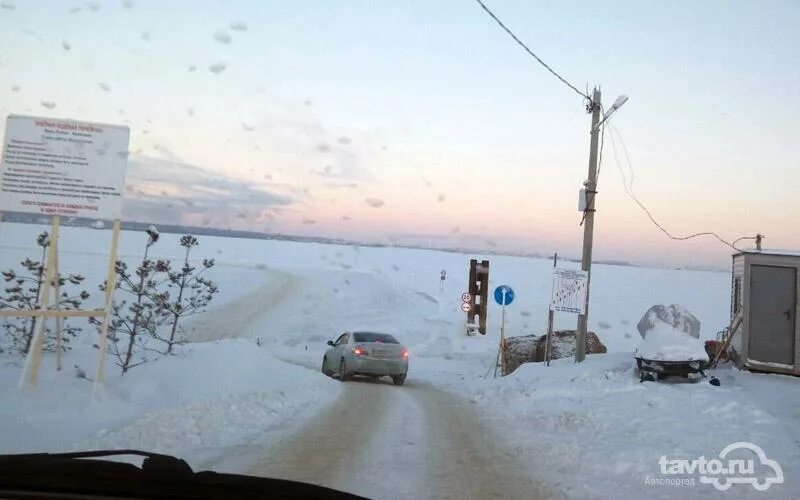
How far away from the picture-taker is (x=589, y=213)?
49.8ft

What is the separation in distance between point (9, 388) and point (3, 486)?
22.1ft

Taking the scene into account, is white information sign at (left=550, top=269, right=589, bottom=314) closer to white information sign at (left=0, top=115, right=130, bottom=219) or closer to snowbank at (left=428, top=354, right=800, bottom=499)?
snowbank at (left=428, top=354, right=800, bottom=499)

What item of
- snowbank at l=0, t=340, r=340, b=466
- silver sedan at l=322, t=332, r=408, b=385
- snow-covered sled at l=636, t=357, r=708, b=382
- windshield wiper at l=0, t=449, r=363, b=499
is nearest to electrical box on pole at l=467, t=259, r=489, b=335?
silver sedan at l=322, t=332, r=408, b=385

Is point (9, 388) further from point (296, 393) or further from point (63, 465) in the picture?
point (63, 465)

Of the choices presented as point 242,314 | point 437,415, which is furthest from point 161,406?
point 242,314

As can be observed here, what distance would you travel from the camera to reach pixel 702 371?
1192 centimetres

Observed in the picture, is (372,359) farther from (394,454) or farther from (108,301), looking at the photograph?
(394,454)

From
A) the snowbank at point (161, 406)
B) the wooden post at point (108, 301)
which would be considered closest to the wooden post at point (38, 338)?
the snowbank at point (161, 406)

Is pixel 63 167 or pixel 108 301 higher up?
pixel 63 167

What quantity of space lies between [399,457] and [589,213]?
1004 cm

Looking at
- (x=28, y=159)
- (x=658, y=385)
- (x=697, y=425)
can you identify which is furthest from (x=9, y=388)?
(x=658, y=385)

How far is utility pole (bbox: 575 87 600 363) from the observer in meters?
15.1

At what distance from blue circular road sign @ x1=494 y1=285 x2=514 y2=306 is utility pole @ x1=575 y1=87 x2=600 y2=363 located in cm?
305

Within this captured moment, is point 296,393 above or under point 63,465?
under
